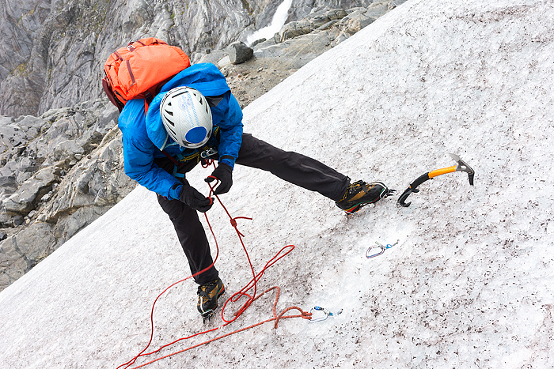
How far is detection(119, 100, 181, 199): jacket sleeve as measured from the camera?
3398 mm

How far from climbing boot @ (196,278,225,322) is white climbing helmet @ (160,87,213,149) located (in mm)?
1968

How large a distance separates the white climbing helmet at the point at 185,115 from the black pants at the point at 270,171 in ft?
2.68

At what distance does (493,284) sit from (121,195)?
25150 millimetres

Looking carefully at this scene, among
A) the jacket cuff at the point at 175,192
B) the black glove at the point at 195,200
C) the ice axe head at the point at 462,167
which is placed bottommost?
the ice axe head at the point at 462,167

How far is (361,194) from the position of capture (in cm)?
403

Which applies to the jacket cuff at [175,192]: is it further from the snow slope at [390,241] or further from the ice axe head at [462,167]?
the ice axe head at [462,167]

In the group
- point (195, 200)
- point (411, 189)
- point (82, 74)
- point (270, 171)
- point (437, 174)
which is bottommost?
point (411, 189)

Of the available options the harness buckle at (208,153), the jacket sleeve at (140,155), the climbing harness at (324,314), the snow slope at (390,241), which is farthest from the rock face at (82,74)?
the climbing harness at (324,314)

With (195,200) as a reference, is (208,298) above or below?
below

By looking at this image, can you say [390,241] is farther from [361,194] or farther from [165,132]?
[165,132]

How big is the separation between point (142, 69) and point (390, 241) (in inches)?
128

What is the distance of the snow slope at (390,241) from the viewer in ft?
8.73

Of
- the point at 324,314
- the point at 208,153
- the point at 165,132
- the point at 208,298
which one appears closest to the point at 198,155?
the point at 208,153

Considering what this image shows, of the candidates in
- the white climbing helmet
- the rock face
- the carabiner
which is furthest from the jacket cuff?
the rock face
